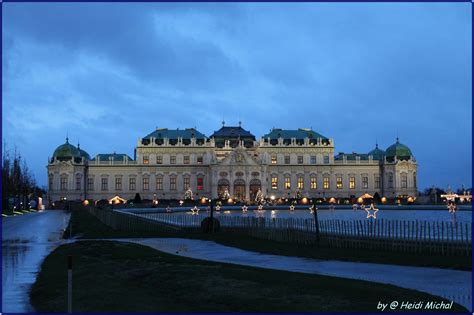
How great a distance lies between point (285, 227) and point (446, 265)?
12.6 m

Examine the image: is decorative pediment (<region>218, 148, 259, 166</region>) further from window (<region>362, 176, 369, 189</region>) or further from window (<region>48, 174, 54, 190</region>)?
window (<region>48, 174, 54, 190</region>)

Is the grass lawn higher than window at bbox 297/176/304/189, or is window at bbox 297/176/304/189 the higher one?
window at bbox 297/176/304/189

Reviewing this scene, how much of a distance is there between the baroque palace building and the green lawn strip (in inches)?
4233

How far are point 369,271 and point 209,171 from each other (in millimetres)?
109669

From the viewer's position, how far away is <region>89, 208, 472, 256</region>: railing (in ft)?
72.9

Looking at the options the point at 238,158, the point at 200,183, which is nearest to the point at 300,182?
A: the point at 238,158

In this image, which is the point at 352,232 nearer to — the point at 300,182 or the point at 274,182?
the point at 274,182

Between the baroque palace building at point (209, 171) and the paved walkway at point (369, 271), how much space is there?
102m

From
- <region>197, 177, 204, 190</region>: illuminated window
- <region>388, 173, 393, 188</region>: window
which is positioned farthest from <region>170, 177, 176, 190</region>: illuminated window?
<region>388, 173, 393, 188</region>: window

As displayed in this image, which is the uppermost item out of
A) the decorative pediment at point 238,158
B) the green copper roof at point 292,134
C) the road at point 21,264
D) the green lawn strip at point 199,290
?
the green copper roof at point 292,134

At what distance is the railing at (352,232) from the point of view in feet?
72.9

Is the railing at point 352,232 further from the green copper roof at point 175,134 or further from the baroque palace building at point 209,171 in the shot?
the green copper roof at point 175,134

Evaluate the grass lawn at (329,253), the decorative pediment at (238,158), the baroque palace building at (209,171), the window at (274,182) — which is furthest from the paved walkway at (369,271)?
the window at (274,182)

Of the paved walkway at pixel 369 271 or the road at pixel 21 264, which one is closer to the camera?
the road at pixel 21 264
